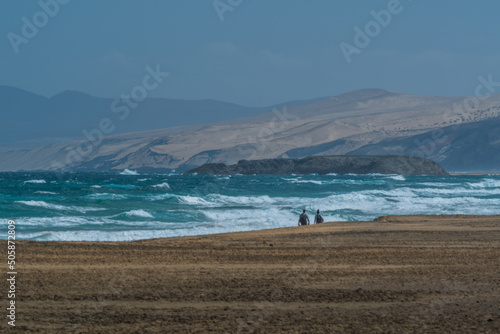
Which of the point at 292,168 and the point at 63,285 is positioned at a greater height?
the point at 292,168

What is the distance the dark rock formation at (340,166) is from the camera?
5315 inches

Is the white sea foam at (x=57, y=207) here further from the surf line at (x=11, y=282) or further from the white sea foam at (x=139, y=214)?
the surf line at (x=11, y=282)

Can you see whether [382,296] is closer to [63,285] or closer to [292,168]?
[63,285]

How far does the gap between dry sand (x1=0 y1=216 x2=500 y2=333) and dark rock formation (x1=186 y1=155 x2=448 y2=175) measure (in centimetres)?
11993

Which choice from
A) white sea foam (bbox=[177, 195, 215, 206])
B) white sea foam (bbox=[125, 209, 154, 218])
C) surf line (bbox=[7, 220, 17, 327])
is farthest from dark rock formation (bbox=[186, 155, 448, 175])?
surf line (bbox=[7, 220, 17, 327])

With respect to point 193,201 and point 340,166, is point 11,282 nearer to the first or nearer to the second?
point 193,201

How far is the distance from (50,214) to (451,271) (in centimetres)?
2353

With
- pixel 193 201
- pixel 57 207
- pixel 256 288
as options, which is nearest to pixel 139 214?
pixel 57 207

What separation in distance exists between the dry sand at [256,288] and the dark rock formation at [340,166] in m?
120

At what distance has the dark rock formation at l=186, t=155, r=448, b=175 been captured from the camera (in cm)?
13500

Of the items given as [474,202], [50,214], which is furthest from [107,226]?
[474,202]

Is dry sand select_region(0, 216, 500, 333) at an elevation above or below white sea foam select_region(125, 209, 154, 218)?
below

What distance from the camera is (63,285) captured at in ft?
33.4

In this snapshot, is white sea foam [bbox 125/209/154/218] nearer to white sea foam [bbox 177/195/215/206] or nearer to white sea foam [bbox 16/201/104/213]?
white sea foam [bbox 16/201/104/213]
